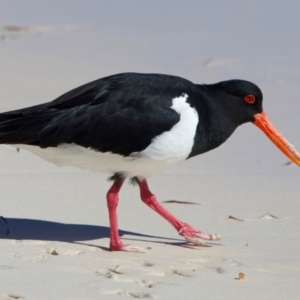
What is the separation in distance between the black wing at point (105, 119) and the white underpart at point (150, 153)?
53 mm

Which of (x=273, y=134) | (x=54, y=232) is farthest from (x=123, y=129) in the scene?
(x=273, y=134)

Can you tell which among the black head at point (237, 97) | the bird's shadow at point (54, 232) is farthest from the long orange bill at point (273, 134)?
the bird's shadow at point (54, 232)

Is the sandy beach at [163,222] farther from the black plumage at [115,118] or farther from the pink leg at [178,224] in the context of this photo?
the black plumage at [115,118]

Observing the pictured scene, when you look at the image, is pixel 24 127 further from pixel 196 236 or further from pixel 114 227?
pixel 196 236

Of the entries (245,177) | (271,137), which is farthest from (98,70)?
(271,137)

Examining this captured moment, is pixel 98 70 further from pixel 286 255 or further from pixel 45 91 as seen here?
pixel 286 255

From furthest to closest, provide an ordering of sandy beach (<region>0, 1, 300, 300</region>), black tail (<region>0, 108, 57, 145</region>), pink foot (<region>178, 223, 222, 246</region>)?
pink foot (<region>178, 223, 222, 246</region>), black tail (<region>0, 108, 57, 145</region>), sandy beach (<region>0, 1, 300, 300</region>)

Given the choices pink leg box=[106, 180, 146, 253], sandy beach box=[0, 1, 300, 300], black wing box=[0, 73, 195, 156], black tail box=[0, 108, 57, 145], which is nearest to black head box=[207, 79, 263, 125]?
black wing box=[0, 73, 195, 156]

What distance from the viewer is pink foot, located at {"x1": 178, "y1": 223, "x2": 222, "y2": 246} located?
773cm

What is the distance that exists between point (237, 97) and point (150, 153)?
3.57 ft

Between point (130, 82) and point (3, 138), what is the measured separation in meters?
1.14

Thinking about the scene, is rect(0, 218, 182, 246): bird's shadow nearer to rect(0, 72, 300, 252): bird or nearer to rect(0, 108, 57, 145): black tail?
rect(0, 72, 300, 252): bird

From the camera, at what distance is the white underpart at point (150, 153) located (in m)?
7.51

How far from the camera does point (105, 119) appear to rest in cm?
762
